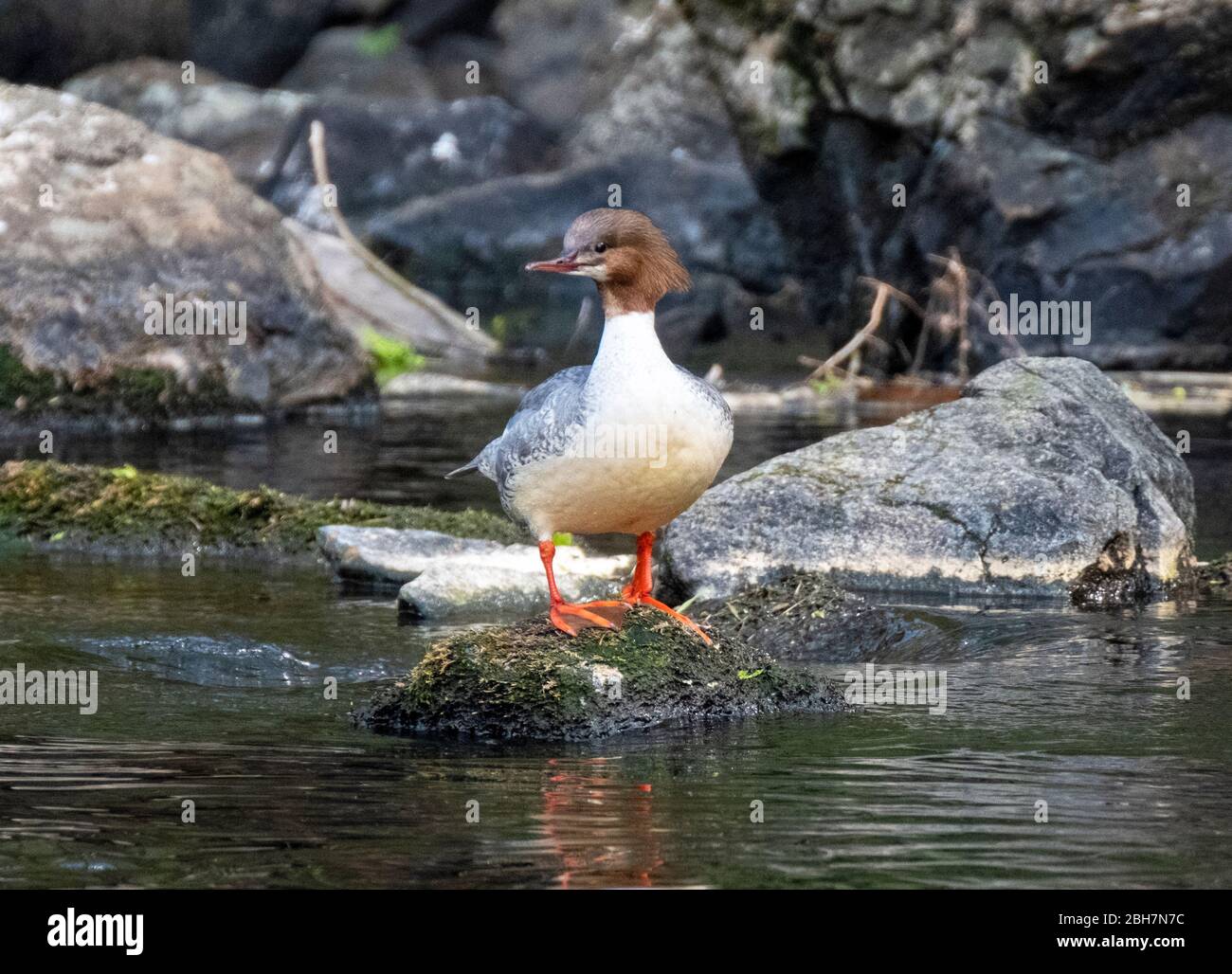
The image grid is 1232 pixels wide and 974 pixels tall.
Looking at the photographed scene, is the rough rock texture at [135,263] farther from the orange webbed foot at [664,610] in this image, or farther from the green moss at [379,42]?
the green moss at [379,42]

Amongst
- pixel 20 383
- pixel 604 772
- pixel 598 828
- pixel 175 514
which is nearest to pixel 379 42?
pixel 20 383

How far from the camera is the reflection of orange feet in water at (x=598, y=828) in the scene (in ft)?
16.4

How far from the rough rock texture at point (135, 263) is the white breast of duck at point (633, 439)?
10.0 metres

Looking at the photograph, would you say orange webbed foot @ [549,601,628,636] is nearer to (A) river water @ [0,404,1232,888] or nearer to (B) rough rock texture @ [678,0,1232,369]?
(A) river water @ [0,404,1232,888]

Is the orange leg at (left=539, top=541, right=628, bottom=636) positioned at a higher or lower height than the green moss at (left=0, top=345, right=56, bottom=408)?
lower

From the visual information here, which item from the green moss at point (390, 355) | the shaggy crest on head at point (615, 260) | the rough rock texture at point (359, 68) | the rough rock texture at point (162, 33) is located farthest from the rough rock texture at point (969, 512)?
the rough rock texture at point (162, 33)

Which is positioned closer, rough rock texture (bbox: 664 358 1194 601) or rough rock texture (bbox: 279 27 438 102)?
rough rock texture (bbox: 664 358 1194 601)

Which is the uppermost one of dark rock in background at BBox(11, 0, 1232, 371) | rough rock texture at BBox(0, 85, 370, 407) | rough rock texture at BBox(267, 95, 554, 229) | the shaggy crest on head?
rough rock texture at BBox(267, 95, 554, 229)

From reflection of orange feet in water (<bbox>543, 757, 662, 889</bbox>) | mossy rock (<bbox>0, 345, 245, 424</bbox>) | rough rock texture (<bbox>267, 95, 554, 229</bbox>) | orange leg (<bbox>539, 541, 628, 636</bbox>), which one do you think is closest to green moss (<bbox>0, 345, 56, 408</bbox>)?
mossy rock (<bbox>0, 345, 245, 424</bbox>)

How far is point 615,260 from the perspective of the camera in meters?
6.62

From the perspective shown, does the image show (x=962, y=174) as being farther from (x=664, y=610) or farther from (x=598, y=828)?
(x=598, y=828)

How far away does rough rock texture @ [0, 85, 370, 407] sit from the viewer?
15.7 meters

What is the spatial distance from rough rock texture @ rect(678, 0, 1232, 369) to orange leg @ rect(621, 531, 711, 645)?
12643 mm

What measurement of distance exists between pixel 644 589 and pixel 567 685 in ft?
2.19
